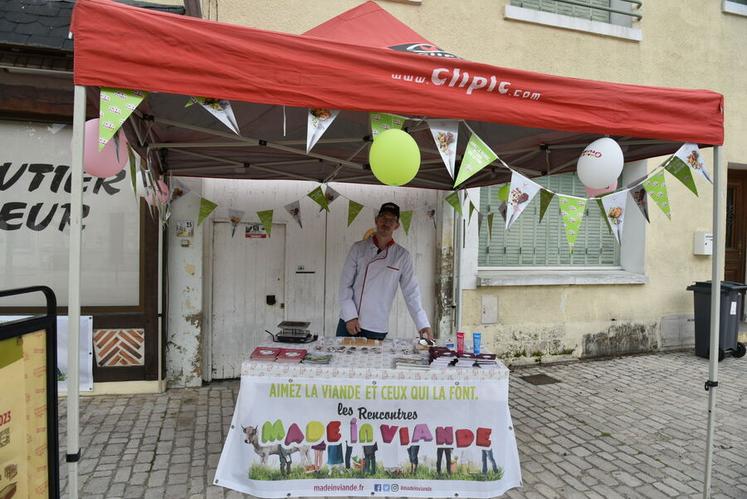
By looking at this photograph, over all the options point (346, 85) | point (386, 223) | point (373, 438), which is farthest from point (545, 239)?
point (346, 85)

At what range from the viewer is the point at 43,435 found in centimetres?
209

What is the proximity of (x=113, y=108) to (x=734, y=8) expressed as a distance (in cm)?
892

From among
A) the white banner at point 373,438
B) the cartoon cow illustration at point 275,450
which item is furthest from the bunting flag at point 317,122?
the cartoon cow illustration at point 275,450

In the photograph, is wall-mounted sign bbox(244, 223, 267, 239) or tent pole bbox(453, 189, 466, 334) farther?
tent pole bbox(453, 189, 466, 334)

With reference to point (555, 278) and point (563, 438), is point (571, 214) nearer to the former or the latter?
point (563, 438)

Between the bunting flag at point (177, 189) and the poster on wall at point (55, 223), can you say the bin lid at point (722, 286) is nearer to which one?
the bunting flag at point (177, 189)

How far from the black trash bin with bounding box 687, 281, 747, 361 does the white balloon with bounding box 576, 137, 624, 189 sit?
4859mm

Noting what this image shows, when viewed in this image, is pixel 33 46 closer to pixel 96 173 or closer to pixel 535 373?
pixel 96 173

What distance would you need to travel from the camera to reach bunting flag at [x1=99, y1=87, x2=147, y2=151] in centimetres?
213

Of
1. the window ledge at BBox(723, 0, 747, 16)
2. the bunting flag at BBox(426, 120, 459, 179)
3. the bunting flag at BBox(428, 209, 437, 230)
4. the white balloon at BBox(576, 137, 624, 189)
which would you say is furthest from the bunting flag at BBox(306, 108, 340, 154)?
the window ledge at BBox(723, 0, 747, 16)

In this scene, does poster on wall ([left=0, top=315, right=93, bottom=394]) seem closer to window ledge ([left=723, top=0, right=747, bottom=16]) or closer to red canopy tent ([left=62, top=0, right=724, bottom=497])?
red canopy tent ([left=62, top=0, right=724, bottom=497])

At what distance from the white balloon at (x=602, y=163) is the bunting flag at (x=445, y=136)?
846 mm

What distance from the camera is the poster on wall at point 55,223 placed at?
4680mm

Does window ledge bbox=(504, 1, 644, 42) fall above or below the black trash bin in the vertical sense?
above
